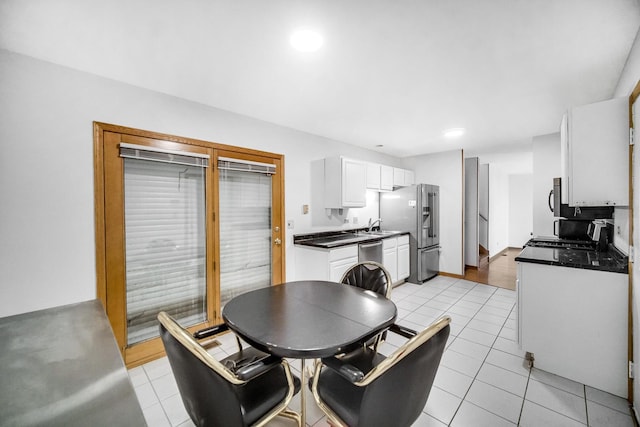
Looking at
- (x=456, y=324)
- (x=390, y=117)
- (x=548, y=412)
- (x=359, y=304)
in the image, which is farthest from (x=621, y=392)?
(x=390, y=117)

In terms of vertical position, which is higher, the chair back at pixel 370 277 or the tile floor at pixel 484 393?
the chair back at pixel 370 277

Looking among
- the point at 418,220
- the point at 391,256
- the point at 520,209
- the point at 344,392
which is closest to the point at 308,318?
the point at 344,392

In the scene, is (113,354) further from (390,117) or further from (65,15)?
(390,117)

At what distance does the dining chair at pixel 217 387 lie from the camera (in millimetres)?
1103

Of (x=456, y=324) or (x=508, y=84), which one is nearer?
(x=508, y=84)

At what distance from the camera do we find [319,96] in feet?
8.55

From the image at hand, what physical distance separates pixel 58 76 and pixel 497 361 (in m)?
4.36

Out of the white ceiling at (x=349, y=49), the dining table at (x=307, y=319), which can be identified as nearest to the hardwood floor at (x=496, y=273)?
the white ceiling at (x=349, y=49)

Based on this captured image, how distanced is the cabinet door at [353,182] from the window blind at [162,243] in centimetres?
193

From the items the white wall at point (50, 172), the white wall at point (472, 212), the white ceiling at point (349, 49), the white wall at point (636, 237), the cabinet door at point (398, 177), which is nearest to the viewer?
the white ceiling at point (349, 49)

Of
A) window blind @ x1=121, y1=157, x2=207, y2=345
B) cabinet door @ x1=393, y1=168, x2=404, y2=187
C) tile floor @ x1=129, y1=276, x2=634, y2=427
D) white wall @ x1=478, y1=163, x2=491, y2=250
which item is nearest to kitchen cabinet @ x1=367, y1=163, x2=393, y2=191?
cabinet door @ x1=393, y1=168, x2=404, y2=187

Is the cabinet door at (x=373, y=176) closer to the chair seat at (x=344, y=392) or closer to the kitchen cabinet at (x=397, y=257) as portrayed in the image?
the kitchen cabinet at (x=397, y=257)

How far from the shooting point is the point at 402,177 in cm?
512

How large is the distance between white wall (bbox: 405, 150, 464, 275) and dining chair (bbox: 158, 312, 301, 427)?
15.3 feet
